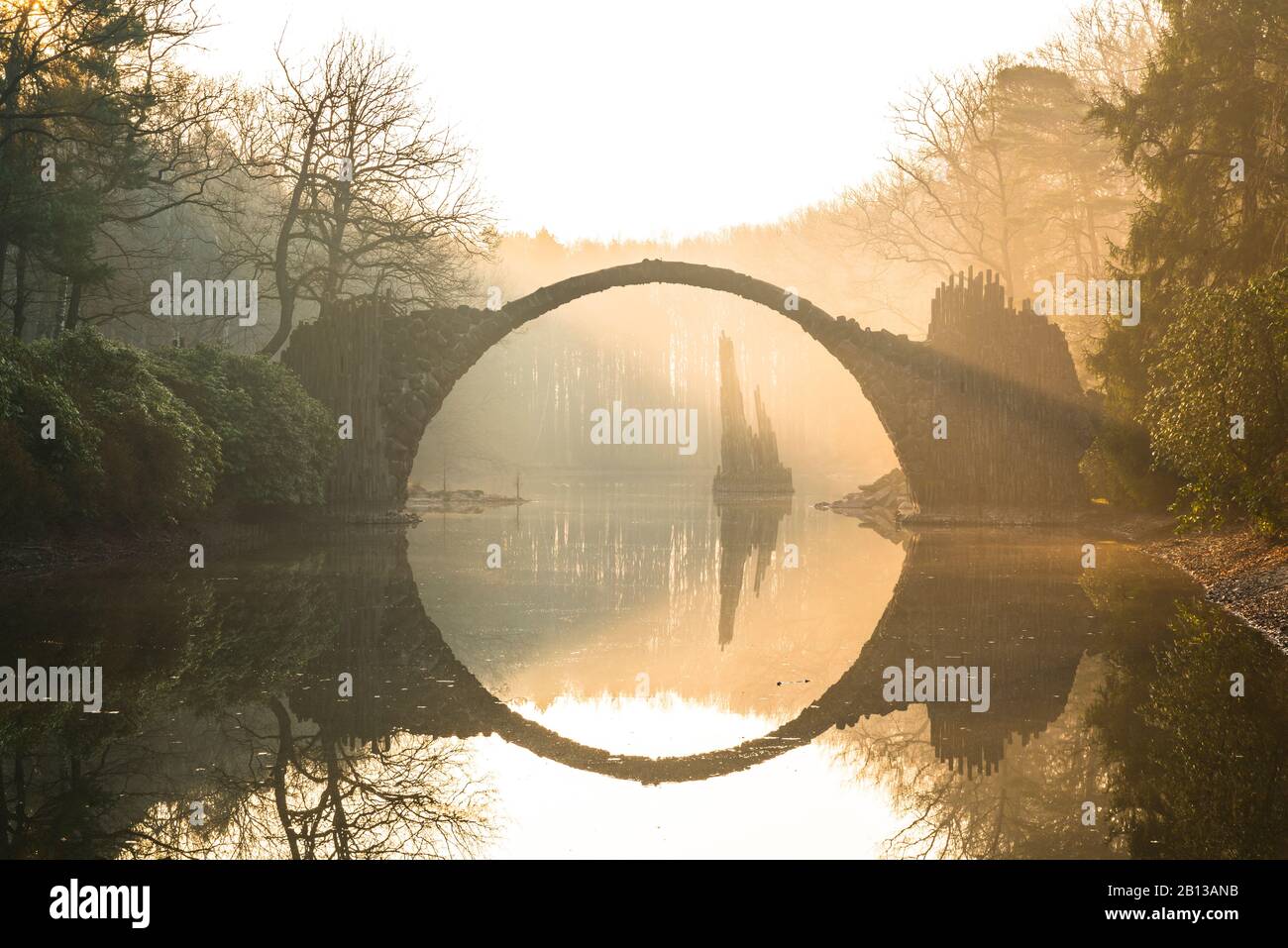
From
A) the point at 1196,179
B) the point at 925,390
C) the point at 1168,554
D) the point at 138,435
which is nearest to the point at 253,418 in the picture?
the point at 138,435

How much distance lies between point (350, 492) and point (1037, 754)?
72.5 ft

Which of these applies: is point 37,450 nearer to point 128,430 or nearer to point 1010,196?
point 128,430

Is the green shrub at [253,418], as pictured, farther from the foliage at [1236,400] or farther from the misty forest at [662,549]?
the foliage at [1236,400]

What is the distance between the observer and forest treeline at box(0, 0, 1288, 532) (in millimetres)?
16750

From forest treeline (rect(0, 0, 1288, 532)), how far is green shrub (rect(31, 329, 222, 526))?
4.1 inches

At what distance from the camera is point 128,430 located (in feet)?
63.2

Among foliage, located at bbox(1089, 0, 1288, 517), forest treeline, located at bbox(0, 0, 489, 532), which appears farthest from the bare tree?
foliage, located at bbox(1089, 0, 1288, 517)

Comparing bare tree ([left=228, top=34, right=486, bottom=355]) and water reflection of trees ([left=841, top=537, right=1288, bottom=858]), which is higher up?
bare tree ([left=228, top=34, right=486, bottom=355])

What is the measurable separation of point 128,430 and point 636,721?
505 inches

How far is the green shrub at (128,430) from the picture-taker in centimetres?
1883

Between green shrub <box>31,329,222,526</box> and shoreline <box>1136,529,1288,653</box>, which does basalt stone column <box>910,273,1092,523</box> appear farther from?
green shrub <box>31,329,222,526</box>

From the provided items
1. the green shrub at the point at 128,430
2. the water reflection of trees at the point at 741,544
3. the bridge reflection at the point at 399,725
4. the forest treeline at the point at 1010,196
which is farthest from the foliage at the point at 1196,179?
the green shrub at the point at 128,430

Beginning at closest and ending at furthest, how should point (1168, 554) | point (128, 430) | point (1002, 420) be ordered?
point (128, 430)
point (1168, 554)
point (1002, 420)
